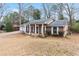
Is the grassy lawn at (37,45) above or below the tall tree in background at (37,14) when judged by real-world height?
below

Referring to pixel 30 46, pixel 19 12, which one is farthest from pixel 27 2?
pixel 30 46

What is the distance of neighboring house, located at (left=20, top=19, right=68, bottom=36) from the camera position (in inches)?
87.4

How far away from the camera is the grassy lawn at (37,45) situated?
2186 mm

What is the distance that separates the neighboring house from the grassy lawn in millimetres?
54

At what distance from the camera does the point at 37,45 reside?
2215mm

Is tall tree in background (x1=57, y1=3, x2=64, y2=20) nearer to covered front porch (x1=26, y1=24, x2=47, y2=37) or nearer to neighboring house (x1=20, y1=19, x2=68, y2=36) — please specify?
neighboring house (x1=20, y1=19, x2=68, y2=36)

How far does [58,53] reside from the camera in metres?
2.18

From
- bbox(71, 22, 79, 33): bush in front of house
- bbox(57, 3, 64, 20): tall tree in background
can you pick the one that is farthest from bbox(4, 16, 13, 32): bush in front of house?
bbox(71, 22, 79, 33): bush in front of house

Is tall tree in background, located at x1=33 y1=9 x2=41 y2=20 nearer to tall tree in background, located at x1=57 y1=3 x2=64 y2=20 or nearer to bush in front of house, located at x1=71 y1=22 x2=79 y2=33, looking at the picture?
tall tree in background, located at x1=57 y1=3 x2=64 y2=20

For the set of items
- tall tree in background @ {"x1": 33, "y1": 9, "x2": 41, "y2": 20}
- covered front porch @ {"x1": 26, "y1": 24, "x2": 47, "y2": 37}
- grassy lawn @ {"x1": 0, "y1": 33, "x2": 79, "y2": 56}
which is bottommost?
grassy lawn @ {"x1": 0, "y1": 33, "x2": 79, "y2": 56}

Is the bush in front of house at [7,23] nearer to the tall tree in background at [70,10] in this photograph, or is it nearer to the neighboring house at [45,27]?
the neighboring house at [45,27]

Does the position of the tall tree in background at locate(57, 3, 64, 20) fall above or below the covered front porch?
above

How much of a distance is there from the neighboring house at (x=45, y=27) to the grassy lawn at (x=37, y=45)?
0.18 feet

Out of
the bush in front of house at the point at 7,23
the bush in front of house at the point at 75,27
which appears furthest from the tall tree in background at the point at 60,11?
the bush in front of house at the point at 7,23
